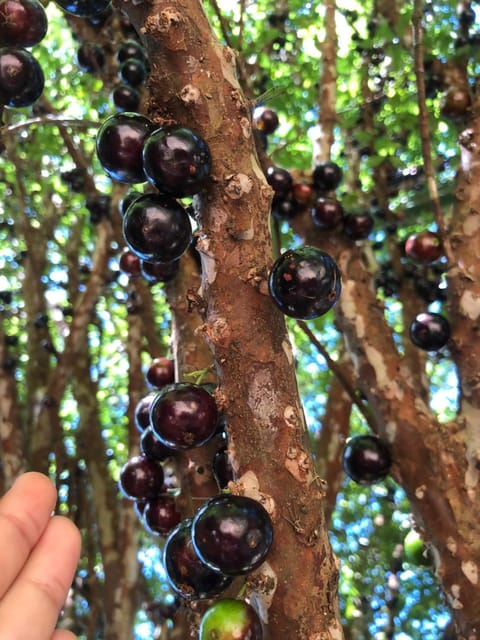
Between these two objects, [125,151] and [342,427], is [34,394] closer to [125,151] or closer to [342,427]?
[342,427]

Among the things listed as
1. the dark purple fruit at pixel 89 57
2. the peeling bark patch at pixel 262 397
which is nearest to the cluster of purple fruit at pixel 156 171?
the peeling bark patch at pixel 262 397

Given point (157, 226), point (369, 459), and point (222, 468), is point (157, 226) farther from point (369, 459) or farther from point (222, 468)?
point (369, 459)

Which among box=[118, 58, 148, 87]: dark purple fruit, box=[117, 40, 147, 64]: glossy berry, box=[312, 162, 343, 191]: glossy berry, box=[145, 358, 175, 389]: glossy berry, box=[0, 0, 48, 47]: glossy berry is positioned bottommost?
box=[145, 358, 175, 389]: glossy berry

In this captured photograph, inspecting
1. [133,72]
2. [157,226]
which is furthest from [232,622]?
[133,72]

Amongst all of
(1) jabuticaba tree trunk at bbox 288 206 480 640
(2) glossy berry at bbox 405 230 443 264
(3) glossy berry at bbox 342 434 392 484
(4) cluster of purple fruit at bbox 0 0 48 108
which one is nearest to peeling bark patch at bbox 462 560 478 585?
(1) jabuticaba tree trunk at bbox 288 206 480 640

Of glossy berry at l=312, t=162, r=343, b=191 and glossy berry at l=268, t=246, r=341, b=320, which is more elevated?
glossy berry at l=312, t=162, r=343, b=191

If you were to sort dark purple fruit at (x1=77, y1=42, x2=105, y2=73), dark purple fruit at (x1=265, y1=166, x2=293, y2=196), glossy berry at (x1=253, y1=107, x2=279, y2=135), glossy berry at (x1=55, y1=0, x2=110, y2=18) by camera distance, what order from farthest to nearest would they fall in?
dark purple fruit at (x1=77, y1=42, x2=105, y2=73) → glossy berry at (x1=253, y1=107, x2=279, y2=135) → dark purple fruit at (x1=265, y1=166, x2=293, y2=196) → glossy berry at (x1=55, y1=0, x2=110, y2=18)

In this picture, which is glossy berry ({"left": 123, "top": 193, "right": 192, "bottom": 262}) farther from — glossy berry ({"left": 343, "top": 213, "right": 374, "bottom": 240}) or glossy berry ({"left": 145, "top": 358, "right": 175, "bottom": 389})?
glossy berry ({"left": 343, "top": 213, "right": 374, "bottom": 240})

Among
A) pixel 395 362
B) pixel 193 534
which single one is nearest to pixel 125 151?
pixel 193 534
